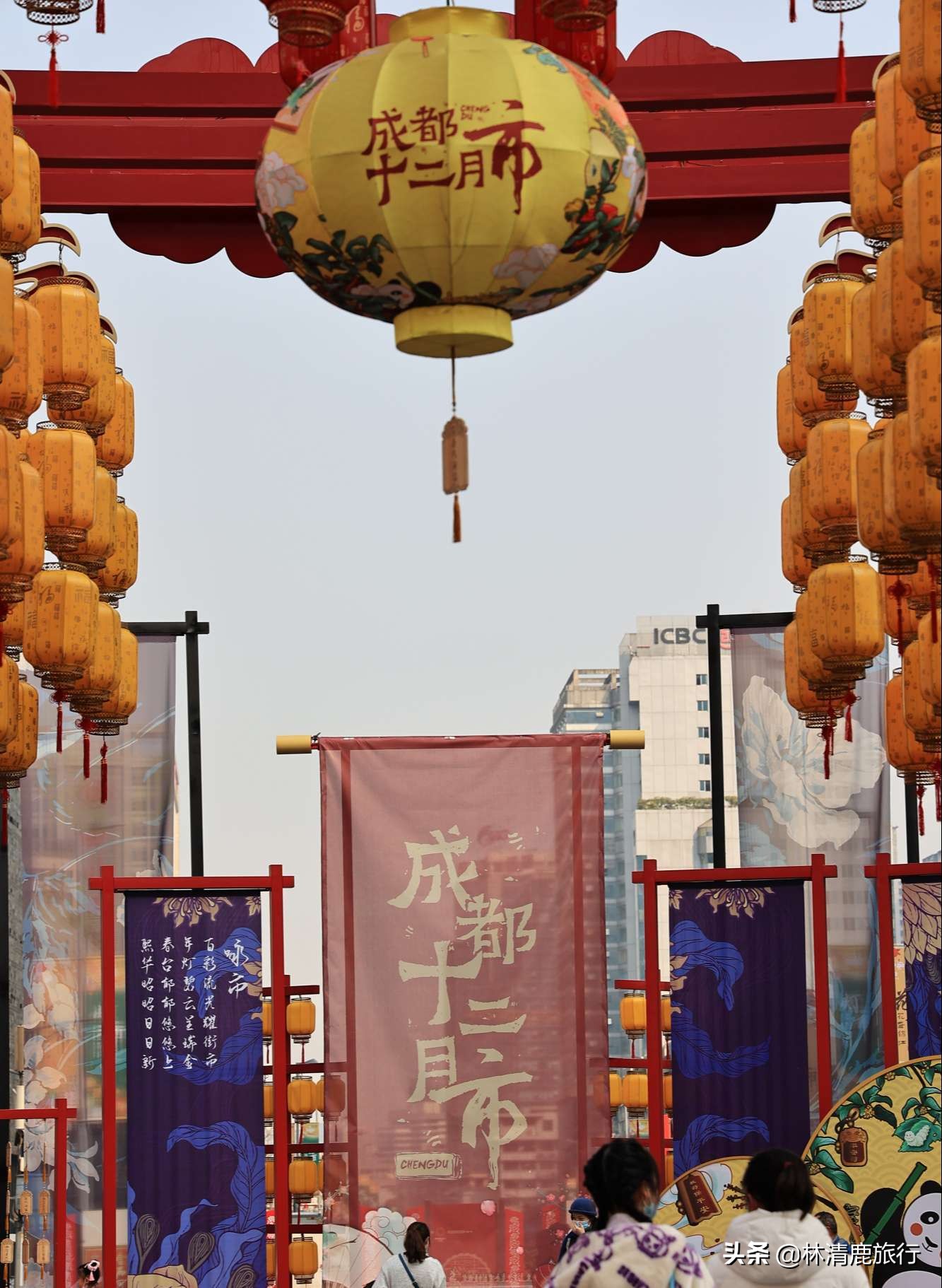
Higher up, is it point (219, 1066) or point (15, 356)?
point (15, 356)

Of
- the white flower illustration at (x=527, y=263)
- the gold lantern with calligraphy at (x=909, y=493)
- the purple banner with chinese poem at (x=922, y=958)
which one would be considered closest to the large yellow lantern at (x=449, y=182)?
the white flower illustration at (x=527, y=263)

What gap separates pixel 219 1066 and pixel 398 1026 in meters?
0.78

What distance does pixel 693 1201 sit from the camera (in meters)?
6.81

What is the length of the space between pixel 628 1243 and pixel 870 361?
3.61m

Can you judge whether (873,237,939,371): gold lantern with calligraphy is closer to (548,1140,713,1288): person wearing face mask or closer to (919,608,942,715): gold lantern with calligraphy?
(919,608,942,715): gold lantern with calligraphy

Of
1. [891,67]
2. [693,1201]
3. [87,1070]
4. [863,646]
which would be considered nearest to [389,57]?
[891,67]

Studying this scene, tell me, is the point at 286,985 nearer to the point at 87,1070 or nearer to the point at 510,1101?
the point at 510,1101

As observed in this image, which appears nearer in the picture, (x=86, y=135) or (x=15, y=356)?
(x=15, y=356)

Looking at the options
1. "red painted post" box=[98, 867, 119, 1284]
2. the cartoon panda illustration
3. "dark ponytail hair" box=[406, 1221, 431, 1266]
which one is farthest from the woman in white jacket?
"red painted post" box=[98, 867, 119, 1284]

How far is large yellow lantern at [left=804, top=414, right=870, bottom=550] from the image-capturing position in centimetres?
844

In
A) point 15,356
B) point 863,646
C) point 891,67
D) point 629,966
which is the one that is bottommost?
point 629,966

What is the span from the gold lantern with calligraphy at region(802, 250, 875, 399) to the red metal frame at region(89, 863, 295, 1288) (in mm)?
2933

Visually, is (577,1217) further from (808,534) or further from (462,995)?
(808,534)

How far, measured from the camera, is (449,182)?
4668 mm
